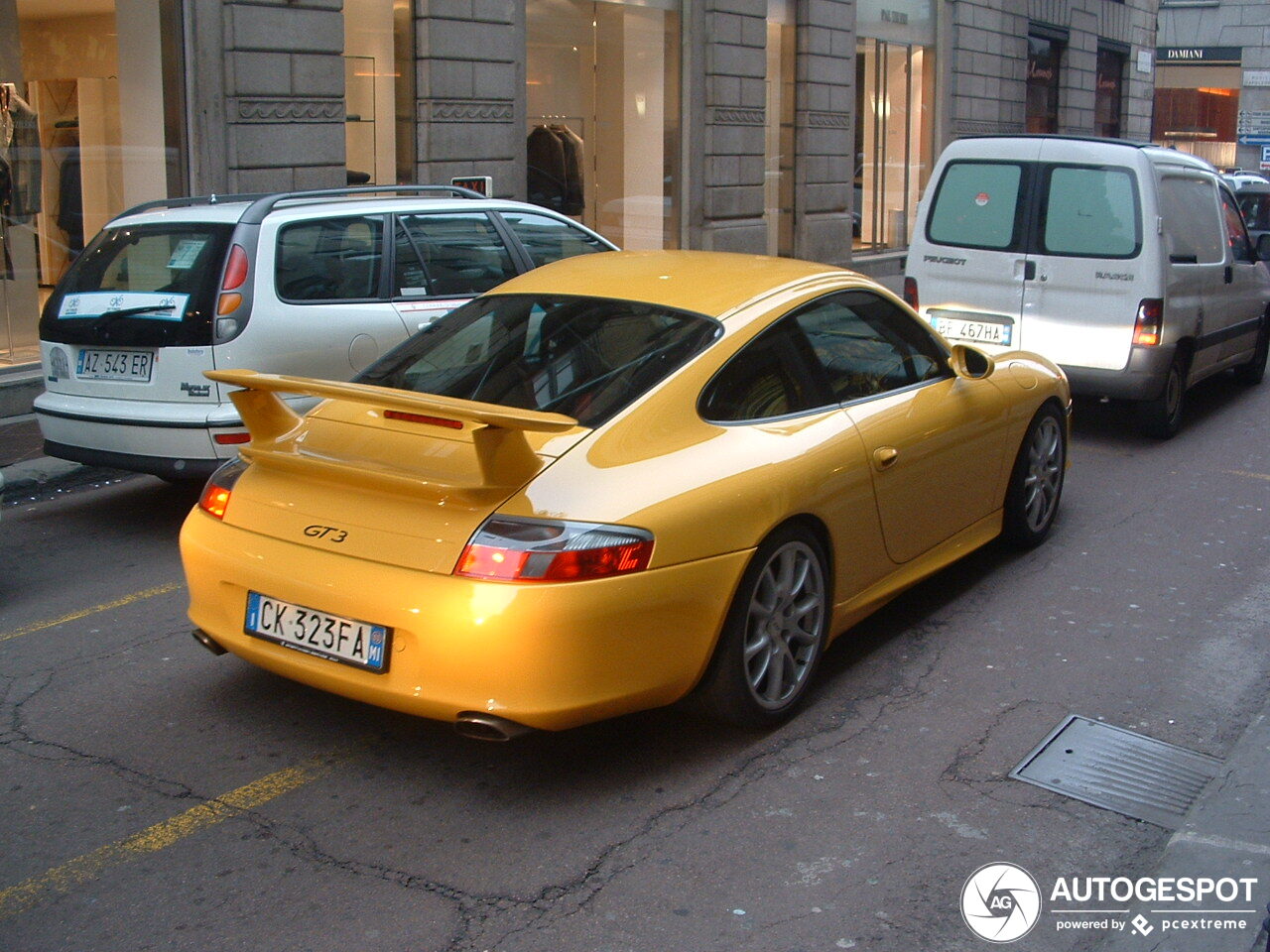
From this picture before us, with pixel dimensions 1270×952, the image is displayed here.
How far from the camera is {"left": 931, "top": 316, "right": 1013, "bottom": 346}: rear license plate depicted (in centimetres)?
1002

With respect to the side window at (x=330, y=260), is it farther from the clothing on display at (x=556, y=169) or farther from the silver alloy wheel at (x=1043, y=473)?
the clothing on display at (x=556, y=169)

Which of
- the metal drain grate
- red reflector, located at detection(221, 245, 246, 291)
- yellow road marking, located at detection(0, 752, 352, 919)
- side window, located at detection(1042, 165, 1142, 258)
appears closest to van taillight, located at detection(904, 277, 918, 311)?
side window, located at detection(1042, 165, 1142, 258)

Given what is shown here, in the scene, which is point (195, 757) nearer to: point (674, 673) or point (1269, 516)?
point (674, 673)

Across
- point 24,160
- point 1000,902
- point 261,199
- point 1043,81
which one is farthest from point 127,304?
point 1043,81

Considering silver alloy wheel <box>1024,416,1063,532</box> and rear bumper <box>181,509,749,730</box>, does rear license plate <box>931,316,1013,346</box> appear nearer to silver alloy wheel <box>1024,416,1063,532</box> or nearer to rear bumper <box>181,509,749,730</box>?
silver alloy wheel <box>1024,416,1063,532</box>

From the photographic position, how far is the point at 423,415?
13.9 feet

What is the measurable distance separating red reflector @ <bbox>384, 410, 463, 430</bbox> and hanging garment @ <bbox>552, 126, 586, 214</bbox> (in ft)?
40.8

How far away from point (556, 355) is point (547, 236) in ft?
13.2

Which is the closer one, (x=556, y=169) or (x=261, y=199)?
(x=261, y=199)

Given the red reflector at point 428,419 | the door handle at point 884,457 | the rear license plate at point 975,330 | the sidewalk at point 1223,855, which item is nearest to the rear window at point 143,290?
the red reflector at point 428,419

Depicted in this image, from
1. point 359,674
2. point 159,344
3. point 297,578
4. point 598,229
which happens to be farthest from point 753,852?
point 598,229

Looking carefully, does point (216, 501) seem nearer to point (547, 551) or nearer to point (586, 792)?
point (547, 551)

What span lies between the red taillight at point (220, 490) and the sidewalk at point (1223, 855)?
9.43 feet

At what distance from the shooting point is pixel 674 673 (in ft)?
14.1
